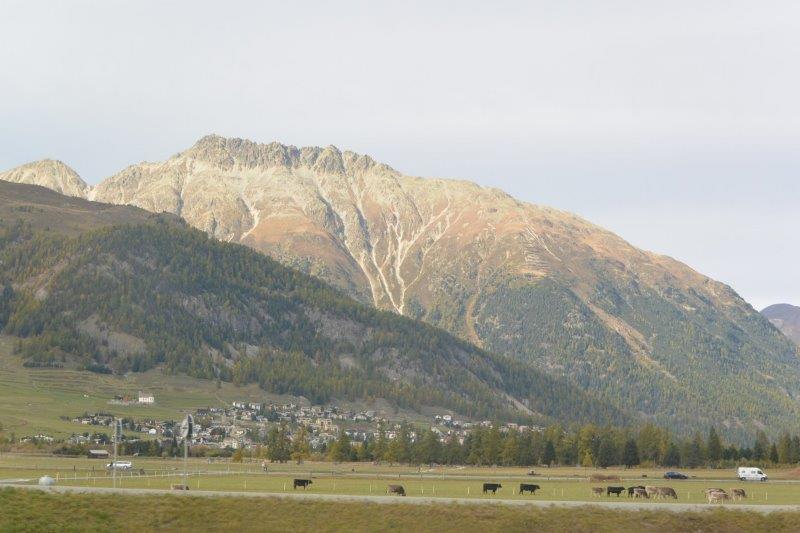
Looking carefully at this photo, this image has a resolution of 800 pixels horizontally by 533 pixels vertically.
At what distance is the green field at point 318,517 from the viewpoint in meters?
90.4

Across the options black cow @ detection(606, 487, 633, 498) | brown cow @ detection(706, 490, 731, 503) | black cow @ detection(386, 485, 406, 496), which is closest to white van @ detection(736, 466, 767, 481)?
black cow @ detection(606, 487, 633, 498)

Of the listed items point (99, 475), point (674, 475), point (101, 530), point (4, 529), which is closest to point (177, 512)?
point (101, 530)

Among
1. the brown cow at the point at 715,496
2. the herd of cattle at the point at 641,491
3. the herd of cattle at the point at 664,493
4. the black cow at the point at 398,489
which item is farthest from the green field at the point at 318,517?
the black cow at the point at 398,489

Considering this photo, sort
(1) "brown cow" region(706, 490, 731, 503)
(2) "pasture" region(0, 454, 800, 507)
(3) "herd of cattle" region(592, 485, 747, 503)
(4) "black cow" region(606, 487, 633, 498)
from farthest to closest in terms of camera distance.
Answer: (4) "black cow" region(606, 487, 633, 498), (2) "pasture" region(0, 454, 800, 507), (3) "herd of cattle" region(592, 485, 747, 503), (1) "brown cow" region(706, 490, 731, 503)

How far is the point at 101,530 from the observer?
88062mm

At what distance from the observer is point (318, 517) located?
93250 millimetres

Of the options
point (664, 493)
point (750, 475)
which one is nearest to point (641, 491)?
point (664, 493)

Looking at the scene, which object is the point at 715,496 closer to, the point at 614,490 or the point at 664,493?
the point at 664,493

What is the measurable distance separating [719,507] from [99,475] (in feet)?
312

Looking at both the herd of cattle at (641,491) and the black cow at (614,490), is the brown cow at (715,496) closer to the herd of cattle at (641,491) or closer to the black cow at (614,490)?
the herd of cattle at (641,491)

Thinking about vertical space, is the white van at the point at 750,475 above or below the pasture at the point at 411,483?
above

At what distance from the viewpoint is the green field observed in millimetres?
90375

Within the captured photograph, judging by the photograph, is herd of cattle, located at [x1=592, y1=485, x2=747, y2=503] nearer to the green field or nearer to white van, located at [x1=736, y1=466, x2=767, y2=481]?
Result: the green field

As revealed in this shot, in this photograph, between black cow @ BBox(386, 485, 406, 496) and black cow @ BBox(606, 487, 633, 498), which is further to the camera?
black cow @ BBox(606, 487, 633, 498)
